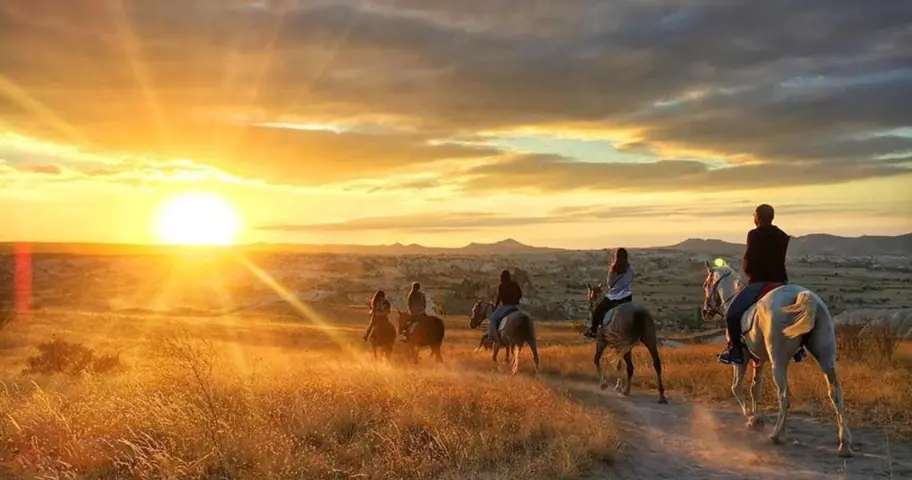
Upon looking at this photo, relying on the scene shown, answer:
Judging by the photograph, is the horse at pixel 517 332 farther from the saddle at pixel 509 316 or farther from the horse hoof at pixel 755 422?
the horse hoof at pixel 755 422

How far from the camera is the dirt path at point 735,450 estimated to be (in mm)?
8852

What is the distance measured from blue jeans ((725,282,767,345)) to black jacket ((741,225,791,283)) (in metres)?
0.16

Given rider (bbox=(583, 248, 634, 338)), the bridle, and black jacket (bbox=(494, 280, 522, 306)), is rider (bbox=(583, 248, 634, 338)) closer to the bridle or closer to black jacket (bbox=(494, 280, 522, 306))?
the bridle

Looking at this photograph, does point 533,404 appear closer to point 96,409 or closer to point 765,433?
point 765,433

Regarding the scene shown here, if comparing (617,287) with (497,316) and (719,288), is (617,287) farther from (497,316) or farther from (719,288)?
(497,316)

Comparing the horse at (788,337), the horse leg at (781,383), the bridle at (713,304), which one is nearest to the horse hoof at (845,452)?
the horse at (788,337)

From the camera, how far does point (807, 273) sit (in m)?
144

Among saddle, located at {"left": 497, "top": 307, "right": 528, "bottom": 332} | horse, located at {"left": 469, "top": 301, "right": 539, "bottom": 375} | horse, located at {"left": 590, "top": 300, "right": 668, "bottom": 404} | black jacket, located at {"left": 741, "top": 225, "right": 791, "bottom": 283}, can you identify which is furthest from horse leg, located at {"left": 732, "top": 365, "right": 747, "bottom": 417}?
saddle, located at {"left": 497, "top": 307, "right": 528, "bottom": 332}

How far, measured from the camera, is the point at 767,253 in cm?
1090

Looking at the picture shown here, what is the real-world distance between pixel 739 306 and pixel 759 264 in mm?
706

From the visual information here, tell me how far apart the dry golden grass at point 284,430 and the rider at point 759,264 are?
8.37ft

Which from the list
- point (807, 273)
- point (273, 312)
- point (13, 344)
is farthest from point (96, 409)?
point (807, 273)

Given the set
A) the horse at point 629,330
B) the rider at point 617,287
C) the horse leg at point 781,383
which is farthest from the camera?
the rider at point 617,287

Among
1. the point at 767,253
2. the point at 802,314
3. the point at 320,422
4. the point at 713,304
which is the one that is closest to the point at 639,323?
the point at 713,304
